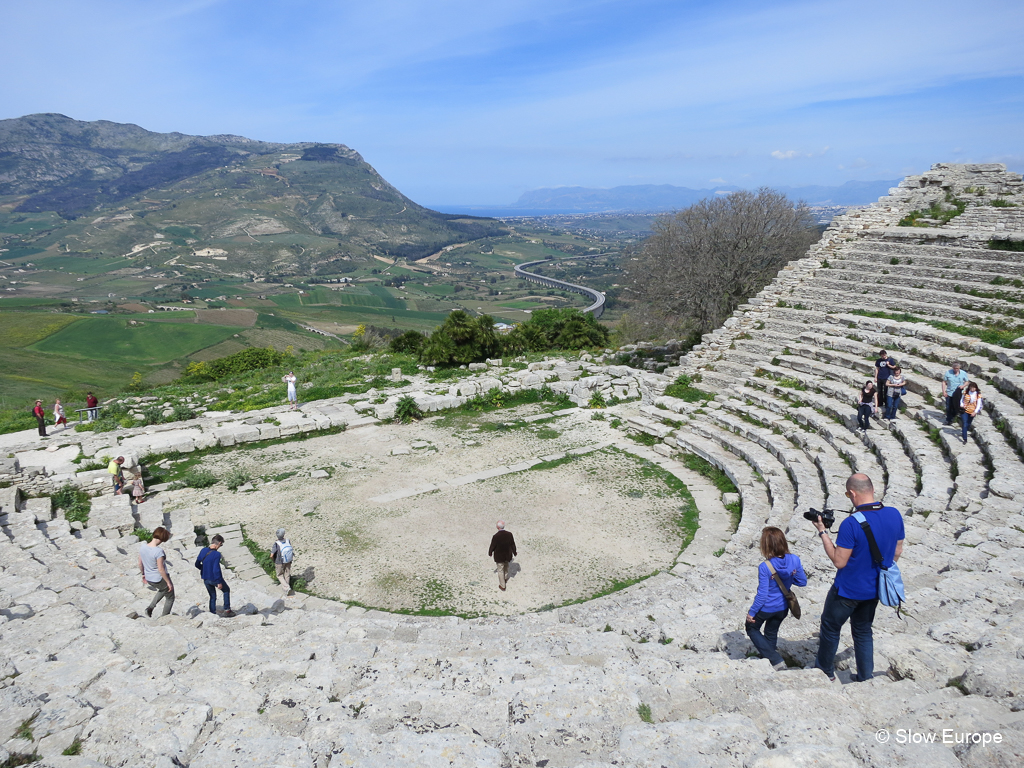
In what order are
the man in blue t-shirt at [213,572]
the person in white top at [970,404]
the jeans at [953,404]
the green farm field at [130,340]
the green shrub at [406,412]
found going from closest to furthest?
the man in blue t-shirt at [213,572] < the person in white top at [970,404] < the jeans at [953,404] < the green shrub at [406,412] < the green farm field at [130,340]

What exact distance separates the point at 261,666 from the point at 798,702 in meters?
5.29

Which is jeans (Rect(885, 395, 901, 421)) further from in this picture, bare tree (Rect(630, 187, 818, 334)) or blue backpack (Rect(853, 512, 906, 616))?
bare tree (Rect(630, 187, 818, 334))

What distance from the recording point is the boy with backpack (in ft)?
31.0

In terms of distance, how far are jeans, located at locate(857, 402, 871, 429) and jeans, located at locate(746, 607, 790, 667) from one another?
8338 mm

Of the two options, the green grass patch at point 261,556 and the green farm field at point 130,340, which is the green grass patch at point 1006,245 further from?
the green farm field at point 130,340

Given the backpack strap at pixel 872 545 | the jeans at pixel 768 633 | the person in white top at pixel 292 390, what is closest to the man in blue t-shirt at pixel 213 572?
the jeans at pixel 768 633

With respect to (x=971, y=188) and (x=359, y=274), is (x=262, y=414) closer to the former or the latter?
(x=971, y=188)

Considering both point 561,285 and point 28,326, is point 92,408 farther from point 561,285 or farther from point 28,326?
point 561,285

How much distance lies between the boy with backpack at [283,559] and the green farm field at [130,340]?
49.9 meters

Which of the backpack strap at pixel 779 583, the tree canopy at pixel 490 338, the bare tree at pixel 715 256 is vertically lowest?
the tree canopy at pixel 490 338

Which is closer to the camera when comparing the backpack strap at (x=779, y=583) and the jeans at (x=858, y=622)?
the jeans at (x=858, y=622)

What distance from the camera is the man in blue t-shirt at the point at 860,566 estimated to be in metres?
4.79

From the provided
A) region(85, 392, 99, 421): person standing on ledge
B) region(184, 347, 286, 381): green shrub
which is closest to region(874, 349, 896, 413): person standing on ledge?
region(85, 392, 99, 421): person standing on ledge

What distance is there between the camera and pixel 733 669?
526 centimetres
